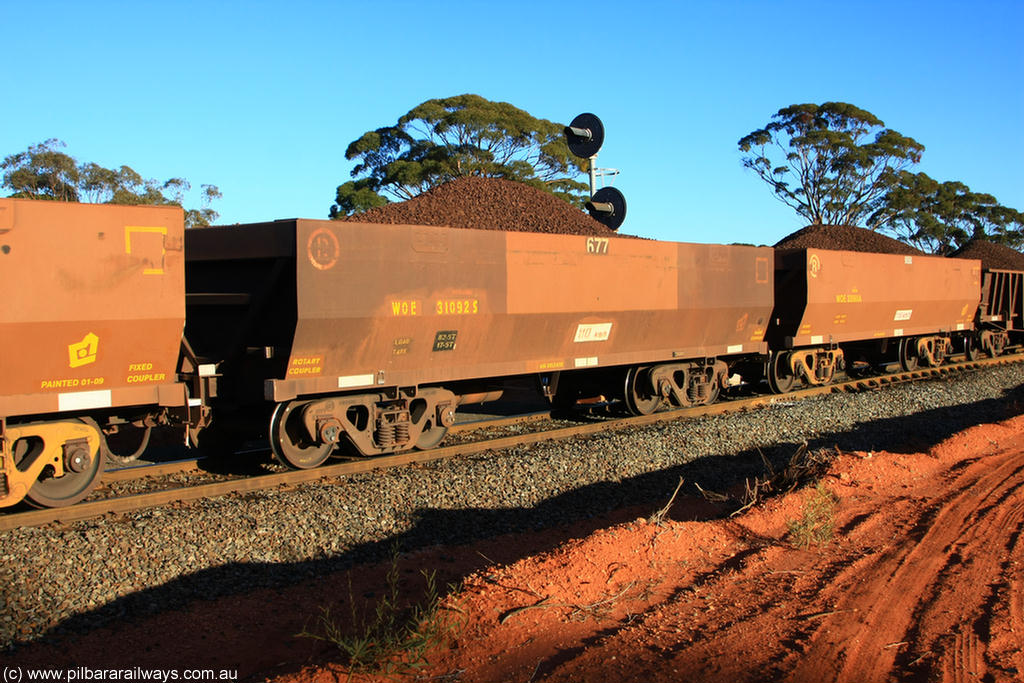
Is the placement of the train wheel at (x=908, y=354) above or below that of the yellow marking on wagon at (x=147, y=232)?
below

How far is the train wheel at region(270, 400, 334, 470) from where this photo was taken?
356 inches

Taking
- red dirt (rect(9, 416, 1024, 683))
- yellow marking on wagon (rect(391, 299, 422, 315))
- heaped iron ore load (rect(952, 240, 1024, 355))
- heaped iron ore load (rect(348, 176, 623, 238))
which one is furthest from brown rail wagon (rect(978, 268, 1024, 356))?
yellow marking on wagon (rect(391, 299, 422, 315))

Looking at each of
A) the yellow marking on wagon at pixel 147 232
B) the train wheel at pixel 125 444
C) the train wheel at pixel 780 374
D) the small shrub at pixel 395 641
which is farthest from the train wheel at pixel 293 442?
the train wheel at pixel 780 374

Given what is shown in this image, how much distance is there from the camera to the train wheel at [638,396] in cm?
1328

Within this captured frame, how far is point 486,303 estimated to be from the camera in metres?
10.3

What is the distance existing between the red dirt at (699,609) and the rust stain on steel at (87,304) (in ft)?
9.16

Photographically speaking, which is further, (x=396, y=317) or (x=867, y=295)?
(x=867, y=295)

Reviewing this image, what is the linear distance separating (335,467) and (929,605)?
20.6ft

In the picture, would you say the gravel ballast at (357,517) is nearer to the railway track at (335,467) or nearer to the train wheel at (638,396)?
the railway track at (335,467)

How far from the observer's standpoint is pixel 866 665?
4199mm

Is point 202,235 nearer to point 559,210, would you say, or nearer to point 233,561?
point 233,561

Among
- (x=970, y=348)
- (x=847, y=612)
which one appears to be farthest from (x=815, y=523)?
(x=970, y=348)

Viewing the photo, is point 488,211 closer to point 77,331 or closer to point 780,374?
point 780,374

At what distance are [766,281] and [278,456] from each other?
9672 mm
